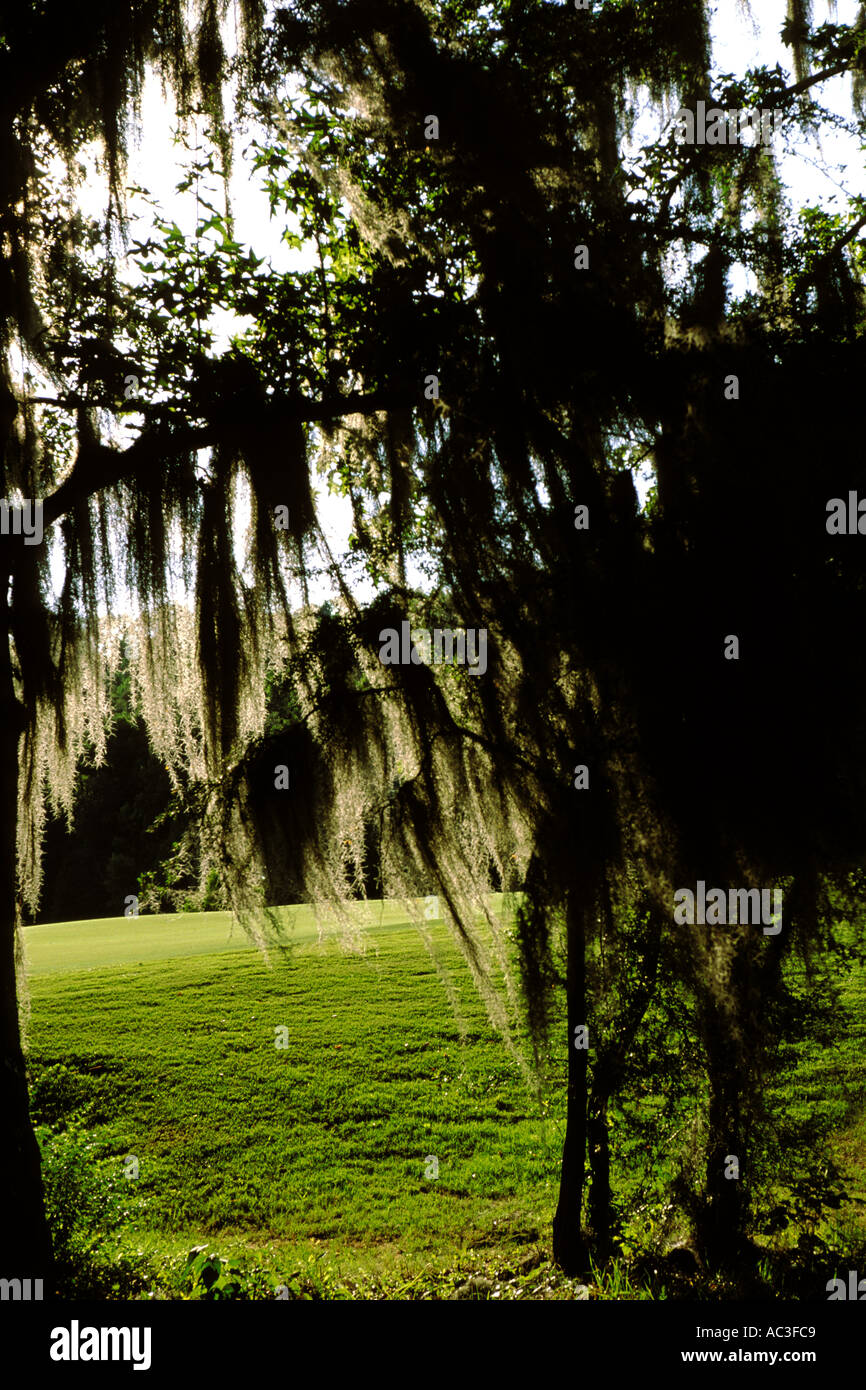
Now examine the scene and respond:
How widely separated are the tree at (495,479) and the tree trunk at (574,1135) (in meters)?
0.30

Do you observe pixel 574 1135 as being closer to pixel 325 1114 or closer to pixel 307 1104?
pixel 325 1114

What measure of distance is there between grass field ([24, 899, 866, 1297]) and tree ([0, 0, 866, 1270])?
3.33 ft

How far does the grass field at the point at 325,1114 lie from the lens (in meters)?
4.72

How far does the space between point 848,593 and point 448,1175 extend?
495 cm

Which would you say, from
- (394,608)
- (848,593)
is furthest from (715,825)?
(394,608)

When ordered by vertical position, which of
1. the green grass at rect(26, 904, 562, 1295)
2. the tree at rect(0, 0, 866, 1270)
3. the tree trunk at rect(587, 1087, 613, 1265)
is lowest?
the green grass at rect(26, 904, 562, 1295)

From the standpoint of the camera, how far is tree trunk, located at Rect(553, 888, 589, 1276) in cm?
387

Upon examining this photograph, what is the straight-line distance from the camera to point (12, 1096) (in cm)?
306

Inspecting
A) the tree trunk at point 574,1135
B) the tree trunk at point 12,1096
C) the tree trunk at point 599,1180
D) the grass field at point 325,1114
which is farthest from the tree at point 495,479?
the tree trunk at point 599,1180

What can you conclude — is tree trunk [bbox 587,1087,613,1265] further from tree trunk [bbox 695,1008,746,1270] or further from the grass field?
tree trunk [bbox 695,1008,746,1270]

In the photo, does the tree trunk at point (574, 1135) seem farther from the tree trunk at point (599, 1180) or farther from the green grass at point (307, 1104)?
the green grass at point (307, 1104)

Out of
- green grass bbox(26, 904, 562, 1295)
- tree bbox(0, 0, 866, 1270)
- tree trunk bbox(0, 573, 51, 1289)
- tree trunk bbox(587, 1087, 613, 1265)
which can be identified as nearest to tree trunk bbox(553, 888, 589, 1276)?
tree trunk bbox(587, 1087, 613, 1265)

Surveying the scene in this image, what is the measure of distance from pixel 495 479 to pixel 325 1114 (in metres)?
5.83
